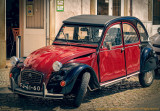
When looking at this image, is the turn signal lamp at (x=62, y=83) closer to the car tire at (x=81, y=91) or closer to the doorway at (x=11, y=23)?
the car tire at (x=81, y=91)

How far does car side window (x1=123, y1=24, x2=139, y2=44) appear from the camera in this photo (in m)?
8.38

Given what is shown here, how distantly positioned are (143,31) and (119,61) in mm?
1498

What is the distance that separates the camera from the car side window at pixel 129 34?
8383 millimetres

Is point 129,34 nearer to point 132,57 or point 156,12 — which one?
point 132,57

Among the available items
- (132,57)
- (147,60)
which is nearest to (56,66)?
(132,57)

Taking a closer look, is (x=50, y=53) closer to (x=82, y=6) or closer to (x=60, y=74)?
(x=60, y=74)

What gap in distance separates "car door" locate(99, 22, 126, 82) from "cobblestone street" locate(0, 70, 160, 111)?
1.56 feet

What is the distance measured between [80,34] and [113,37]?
0.74 meters

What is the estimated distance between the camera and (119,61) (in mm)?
8039

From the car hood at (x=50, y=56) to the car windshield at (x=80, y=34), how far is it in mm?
304

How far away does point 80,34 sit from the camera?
8.11 meters

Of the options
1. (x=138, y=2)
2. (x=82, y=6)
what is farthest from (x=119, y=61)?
(x=138, y=2)

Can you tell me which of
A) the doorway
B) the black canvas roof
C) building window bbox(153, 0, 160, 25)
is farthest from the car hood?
building window bbox(153, 0, 160, 25)

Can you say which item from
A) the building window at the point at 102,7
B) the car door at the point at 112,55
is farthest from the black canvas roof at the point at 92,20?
the building window at the point at 102,7
